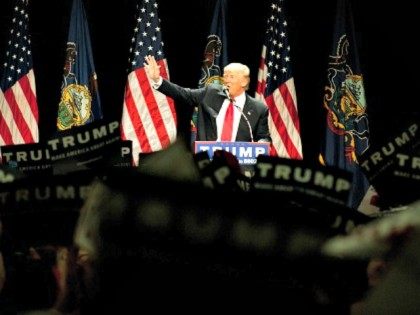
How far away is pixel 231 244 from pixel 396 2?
7.95 metres

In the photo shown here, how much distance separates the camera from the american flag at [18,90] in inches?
285

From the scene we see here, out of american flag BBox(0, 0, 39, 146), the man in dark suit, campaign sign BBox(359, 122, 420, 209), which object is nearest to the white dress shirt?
the man in dark suit

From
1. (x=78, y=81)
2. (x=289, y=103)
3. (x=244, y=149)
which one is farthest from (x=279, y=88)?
(x=244, y=149)

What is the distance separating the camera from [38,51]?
8281 millimetres

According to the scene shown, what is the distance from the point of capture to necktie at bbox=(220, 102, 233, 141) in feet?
20.1

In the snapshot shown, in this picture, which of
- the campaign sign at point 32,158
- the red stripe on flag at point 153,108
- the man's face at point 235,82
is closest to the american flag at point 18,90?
the red stripe on flag at point 153,108

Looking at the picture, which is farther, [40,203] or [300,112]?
[300,112]

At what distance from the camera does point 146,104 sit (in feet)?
23.4

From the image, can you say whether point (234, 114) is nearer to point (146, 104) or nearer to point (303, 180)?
point (146, 104)

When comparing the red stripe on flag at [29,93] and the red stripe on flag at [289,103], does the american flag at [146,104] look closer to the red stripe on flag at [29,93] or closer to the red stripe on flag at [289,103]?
the red stripe on flag at [29,93]

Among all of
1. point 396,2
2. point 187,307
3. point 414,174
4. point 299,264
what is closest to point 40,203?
point 187,307

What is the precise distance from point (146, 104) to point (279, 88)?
134 cm

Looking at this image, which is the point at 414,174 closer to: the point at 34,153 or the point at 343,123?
the point at 34,153

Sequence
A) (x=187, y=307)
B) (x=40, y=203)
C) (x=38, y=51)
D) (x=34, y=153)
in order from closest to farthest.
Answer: (x=187, y=307)
(x=40, y=203)
(x=34, y=153)
(x=38, y=51)
